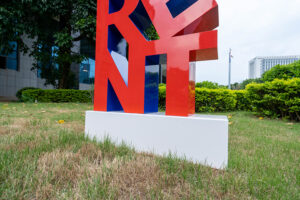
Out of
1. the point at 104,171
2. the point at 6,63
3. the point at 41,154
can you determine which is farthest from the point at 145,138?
the point at 6,63

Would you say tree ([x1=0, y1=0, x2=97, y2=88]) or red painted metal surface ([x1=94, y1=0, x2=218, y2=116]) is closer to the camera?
red painted metal surface ([x1=94, y1=0, x2=218, y2=116])

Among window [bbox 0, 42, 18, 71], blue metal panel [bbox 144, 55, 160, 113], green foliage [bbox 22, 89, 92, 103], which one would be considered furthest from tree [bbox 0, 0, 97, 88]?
blue metal panel [bbox 144, 55, 160, 113]

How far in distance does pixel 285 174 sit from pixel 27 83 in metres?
19.1

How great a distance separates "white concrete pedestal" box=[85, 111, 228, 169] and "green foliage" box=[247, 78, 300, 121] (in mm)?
4947

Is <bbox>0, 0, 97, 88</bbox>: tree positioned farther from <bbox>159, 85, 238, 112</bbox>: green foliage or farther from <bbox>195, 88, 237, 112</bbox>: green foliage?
<bbox>195, 88, 237, 112</bbox>: green foliage

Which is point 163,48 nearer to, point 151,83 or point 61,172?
point 151,83

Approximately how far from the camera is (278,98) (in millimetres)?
5477

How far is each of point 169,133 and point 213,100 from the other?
21.3 ft

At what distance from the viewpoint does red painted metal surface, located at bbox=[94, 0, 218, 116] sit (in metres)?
1.95

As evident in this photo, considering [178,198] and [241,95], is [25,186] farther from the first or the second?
[241,95]

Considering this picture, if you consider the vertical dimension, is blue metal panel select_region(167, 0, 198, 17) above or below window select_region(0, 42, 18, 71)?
below

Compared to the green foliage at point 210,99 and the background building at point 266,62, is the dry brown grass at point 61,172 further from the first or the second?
the background building at point 266,62

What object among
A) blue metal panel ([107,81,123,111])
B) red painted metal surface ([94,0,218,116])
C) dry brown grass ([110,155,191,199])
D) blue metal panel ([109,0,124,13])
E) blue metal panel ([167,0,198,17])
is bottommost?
dry brown grass ([110,155,191,199])

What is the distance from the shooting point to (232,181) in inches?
51.6
